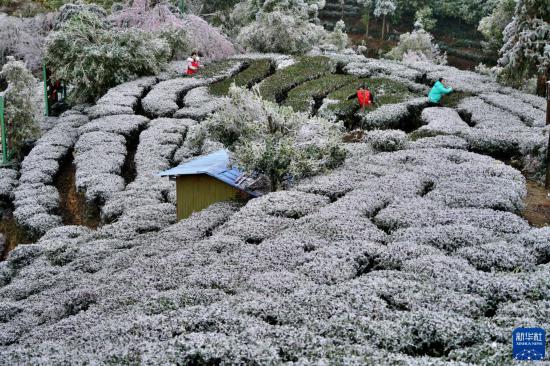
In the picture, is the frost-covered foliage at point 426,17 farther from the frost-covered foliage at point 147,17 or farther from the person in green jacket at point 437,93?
the person in green jacket at point 437,93

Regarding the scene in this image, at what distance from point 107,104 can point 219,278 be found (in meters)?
16.8

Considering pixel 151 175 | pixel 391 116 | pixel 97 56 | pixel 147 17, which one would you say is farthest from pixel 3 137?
pixel 391 116

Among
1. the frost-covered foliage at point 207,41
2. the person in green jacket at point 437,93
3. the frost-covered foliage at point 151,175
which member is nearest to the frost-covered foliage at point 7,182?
the frost-covered foliage at point 151,175

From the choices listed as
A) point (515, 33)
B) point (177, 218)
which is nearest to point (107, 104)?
point (177, 218)

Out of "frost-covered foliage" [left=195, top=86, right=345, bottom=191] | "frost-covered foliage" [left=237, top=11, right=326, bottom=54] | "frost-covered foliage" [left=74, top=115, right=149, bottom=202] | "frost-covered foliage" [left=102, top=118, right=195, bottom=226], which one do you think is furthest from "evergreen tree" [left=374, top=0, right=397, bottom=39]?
"frost-covered foliage" [left=195, top=86, right=345, bottom=191]

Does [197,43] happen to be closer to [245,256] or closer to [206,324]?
[245,256]

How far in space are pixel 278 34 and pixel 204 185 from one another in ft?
59.7

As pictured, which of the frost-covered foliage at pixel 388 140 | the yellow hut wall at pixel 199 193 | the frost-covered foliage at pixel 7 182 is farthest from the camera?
the frost-covered foliage at pixel 7 182

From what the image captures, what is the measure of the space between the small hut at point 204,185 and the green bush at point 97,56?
43.8 feet

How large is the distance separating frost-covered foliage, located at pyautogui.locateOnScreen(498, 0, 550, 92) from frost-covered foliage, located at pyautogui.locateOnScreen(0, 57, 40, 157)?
17802 millimetres

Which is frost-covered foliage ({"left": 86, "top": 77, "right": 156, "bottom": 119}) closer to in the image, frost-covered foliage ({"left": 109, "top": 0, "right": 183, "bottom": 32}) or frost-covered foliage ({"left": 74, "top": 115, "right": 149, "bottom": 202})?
frost-covered foliage ({"left": 74, "top": 115, "right": 149, "bottom": 202})

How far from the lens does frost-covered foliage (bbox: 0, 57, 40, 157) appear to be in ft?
73.4

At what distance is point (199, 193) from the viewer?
15.0 metres

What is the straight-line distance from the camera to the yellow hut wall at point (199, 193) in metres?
14.9
